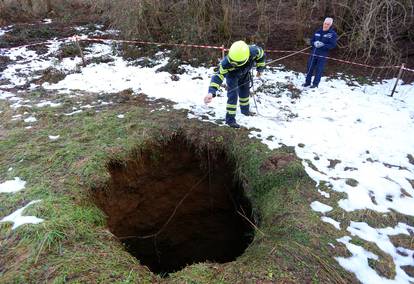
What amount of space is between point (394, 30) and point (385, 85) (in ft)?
6.59

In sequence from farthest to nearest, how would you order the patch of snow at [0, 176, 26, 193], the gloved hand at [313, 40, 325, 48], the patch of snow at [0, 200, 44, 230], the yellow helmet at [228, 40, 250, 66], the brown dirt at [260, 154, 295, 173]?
the gloved hand at [313, 40, 325, 48]
the yellow helmet at [228, 40, 250, 66]
the brown dirt at [260, 154, 295, 173]
the patch of snow at [0, 176, 26, 193]
the patch of snow at [0, 200, 44, 230]

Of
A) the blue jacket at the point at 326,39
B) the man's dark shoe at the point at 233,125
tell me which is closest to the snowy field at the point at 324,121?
the man's dark shoe at the point at 233,125

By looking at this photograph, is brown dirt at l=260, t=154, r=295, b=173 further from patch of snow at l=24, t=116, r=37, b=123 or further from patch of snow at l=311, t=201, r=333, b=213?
patch of snow at l=24, t=116, r=37, b=123

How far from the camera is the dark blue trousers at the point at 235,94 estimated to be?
5605 millimetres

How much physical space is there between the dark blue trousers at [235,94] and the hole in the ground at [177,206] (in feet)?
2.56

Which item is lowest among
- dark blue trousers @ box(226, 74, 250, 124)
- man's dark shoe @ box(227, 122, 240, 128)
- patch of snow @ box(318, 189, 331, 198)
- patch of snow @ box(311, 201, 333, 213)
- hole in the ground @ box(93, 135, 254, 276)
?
hole in the ground @ box(93, 135, 254, 276)

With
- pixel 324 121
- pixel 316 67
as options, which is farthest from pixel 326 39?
pixel 324 121

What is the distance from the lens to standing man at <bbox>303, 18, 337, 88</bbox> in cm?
686

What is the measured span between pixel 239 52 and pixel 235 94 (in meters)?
0.93

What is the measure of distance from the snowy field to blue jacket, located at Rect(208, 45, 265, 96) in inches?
38.7

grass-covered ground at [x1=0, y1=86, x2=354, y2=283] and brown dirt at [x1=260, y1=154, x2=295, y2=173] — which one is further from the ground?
brown dirt at [x1=260, y1=154, x2=295, y2=173]

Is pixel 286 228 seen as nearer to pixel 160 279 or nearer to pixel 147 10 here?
pixel 160 279

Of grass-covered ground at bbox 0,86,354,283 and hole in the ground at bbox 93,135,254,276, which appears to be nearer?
grass-covered ground at bbox 0,86,354,283

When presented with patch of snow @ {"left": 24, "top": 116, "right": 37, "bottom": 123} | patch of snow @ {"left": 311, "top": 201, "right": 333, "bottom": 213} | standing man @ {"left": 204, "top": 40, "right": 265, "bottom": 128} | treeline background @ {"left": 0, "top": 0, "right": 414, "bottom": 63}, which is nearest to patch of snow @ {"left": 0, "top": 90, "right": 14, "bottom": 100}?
patch of snow @ {"left": 24, "top": 116, "right": 37, "bottom": 123}
